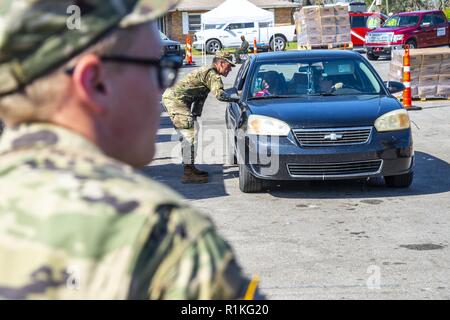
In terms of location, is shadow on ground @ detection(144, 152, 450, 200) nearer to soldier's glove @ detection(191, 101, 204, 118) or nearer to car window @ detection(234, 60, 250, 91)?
soldier's glove @ detection(191, 101, 204, 118)

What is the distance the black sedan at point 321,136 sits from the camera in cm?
923

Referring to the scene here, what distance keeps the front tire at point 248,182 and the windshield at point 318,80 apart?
3.69 feet

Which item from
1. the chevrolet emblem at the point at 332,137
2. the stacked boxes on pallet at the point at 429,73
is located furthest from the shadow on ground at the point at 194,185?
the stacked boxes on pallet at the point at 429,73

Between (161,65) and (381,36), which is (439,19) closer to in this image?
(381,36)

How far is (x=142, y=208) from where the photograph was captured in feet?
4.27

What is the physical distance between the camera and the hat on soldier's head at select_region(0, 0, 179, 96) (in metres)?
1.37

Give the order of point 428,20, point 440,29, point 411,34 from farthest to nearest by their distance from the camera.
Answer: point 440,29
point 428,20
point 411,34

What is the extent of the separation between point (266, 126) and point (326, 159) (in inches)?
29.6

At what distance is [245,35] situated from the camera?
46.3m

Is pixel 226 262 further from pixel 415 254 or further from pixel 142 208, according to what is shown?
pixel 415 254

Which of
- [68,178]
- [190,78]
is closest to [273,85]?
[190,78]

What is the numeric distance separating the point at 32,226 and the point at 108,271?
141 mm

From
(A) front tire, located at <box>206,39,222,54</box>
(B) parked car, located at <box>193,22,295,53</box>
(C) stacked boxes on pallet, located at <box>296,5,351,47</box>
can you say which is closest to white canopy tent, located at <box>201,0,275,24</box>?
(B) parked car, located at <box>193,22,295,53</box>

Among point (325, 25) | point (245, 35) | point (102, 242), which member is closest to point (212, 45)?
point (245, 35)
